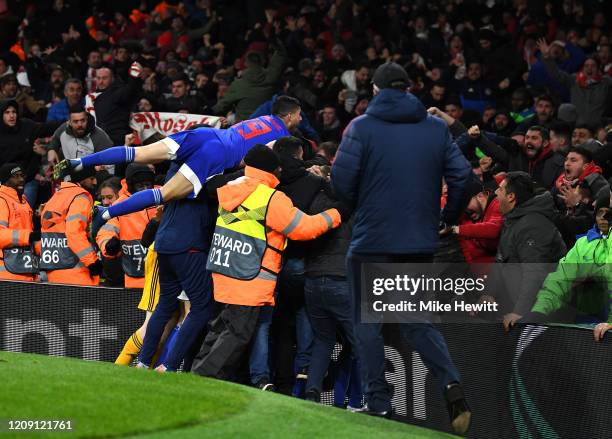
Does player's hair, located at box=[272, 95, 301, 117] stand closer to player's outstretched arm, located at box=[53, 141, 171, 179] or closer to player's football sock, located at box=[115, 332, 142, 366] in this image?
player's outstretched arm, located at box=[53, 141, 171, 179]

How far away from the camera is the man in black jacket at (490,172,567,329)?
9297 millimetres

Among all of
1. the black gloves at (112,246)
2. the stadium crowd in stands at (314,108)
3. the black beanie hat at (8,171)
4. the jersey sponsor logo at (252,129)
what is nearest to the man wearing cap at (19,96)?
the stadium crowd in stands at (314,108)

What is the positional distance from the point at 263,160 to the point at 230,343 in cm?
140

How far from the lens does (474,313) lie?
31.3ft

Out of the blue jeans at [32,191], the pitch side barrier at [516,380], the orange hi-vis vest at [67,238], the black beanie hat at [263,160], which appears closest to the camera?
the pitch side barrier at [516,380]

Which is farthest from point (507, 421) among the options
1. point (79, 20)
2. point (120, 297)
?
point (79, 20)

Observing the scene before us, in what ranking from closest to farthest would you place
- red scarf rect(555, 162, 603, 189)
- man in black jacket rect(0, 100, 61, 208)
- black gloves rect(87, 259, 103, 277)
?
red scarf rect(555, 162, 603, 189)
black gloves rect(87, 259, 103, 277)
man in black jacket rect(0, 100, 61, 208)

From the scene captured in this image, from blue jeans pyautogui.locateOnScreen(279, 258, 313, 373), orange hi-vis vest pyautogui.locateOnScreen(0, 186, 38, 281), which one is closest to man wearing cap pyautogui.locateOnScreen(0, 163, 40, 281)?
orange hi-vis vest pyautogui.locateOnScreen(0, 186, 38, 281)

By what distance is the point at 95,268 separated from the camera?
12414mm

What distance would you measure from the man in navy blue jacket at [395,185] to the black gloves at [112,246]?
12.3ft

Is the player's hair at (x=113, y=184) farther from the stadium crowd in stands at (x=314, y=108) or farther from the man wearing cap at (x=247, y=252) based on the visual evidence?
the man wearing cap at (x=247, y=252)

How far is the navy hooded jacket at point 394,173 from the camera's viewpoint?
311 inches

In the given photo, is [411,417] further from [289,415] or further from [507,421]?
[289,415]

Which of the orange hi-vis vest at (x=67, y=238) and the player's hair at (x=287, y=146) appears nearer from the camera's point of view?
the player's hair at (x=287, y=146)
